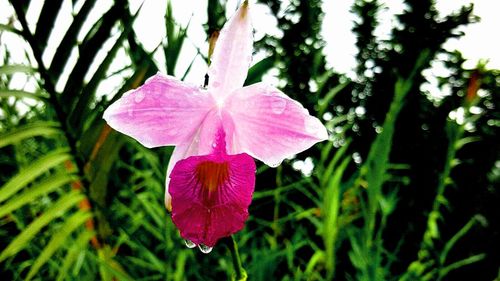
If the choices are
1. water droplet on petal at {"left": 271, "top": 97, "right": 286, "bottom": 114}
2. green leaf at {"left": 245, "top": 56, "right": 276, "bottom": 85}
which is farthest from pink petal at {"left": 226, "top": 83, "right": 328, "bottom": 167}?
green leaf at {"left": 245, "top": 56, "right": 276, "bottom": 85}

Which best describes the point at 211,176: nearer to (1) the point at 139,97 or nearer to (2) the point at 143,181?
(1) the point at 139,97

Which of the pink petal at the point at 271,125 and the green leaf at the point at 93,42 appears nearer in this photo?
the pink petal at the point at 271,125

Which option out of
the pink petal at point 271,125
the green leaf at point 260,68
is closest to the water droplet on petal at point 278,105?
the pink petal at point 271,125

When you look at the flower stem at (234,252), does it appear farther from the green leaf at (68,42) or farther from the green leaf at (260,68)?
the green leaf at (68,42)

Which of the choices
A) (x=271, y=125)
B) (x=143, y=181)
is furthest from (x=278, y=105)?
(x=143, y=181)

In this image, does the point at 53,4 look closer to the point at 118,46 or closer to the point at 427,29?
the point at 118,46
